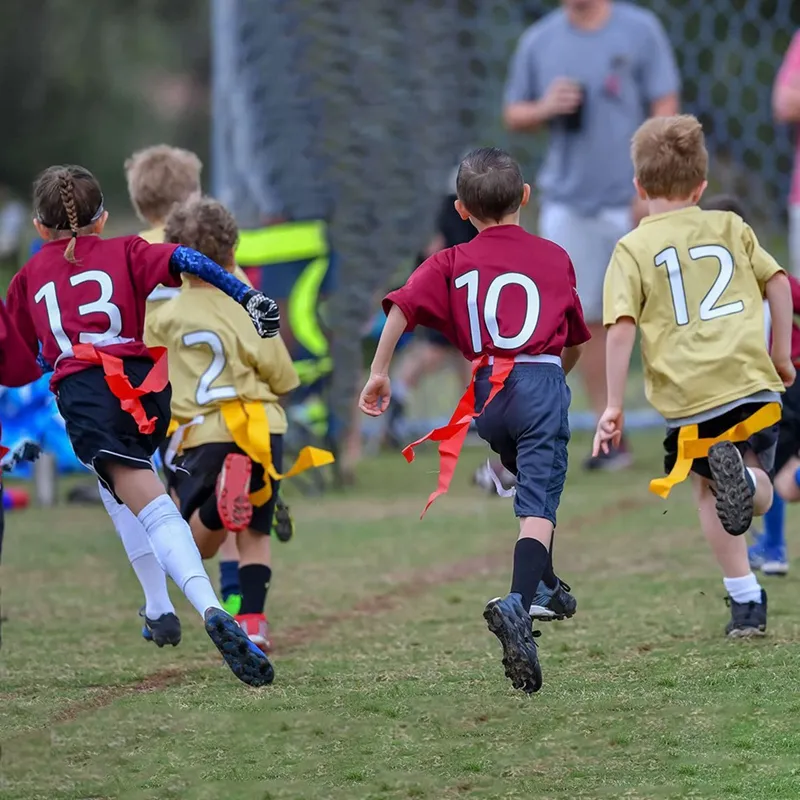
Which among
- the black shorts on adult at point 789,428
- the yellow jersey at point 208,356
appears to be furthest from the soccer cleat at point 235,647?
the black shorts on adult at point 789,428

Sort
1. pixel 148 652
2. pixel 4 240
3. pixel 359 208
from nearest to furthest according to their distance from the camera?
pixel 148 652
pixel 359 208
pixel 4 240

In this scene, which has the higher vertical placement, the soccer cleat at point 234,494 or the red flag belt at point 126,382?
the red flag belt at point 126,382

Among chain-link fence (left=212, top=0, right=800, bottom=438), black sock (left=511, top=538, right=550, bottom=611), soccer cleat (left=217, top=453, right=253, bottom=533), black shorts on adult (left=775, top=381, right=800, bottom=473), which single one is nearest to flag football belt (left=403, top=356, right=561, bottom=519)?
black sock (left=511, top=538, right=550, bottom=611)

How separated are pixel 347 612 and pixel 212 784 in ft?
7.25

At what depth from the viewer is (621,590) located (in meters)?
6.13

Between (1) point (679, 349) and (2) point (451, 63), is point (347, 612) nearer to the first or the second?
(1) point (679, 349)

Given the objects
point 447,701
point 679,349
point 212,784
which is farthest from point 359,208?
point 212,784

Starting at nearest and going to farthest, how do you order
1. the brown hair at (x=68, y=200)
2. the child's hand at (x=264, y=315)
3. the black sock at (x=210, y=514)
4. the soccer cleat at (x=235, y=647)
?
1. the soccer cleat at (x=235, y=647)
2. the child's hand at (x=264, y=315)
3. the brown hair at (x=68, y=200)
4. the black sock at (x=210, y=514)

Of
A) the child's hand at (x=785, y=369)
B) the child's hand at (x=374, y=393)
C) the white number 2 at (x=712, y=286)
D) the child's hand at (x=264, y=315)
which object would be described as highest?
the white number 2 at (x=712, y=286)

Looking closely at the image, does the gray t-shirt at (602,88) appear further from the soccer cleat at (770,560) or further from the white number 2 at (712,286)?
the white number 2 at (712,286)

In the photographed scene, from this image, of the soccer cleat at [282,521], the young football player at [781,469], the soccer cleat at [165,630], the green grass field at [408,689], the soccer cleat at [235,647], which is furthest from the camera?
the young football player at [781,469]

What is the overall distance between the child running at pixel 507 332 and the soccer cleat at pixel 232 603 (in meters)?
1.25

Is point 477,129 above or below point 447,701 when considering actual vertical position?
above

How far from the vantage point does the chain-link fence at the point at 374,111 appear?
10266mm
